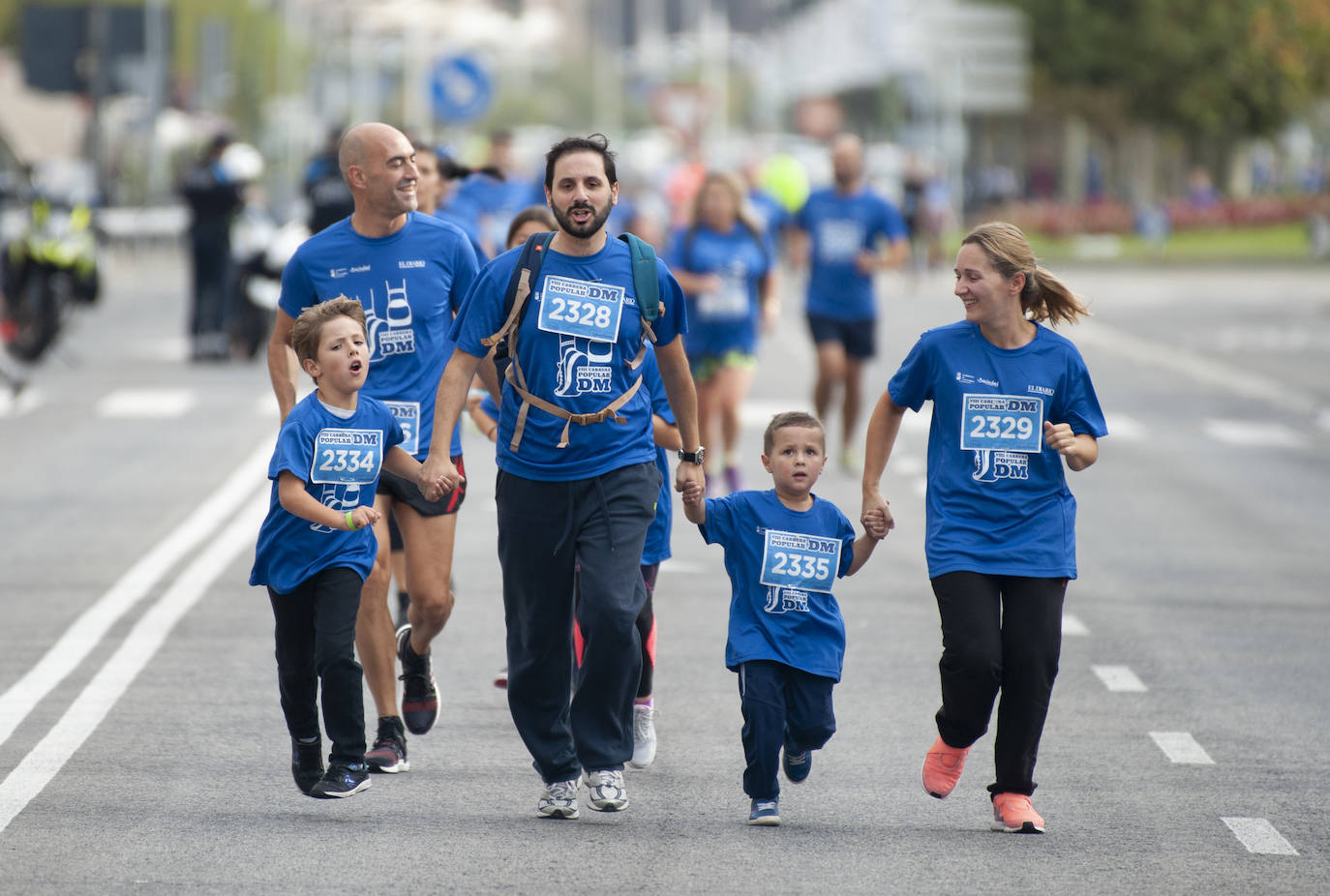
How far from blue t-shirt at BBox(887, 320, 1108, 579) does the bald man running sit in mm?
1564

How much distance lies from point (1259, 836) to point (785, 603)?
146 cm

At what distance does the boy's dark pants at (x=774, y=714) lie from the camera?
265 inches

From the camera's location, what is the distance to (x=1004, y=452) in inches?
267

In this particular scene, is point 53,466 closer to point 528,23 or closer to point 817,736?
point 817,736

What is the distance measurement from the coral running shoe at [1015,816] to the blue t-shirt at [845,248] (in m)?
8.43

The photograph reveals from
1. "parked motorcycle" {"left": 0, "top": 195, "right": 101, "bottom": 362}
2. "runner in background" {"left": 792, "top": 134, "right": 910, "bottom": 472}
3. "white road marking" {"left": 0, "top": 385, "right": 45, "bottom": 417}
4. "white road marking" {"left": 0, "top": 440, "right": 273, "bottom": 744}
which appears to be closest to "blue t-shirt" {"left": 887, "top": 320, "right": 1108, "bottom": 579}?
"white road marking" {"left": 0, "top": 440, "right": 273, "bottom": 744}

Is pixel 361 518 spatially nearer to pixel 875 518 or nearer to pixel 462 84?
pixel 875 518

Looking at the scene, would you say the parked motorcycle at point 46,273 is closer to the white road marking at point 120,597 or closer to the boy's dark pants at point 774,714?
the white road marking at point 120,597

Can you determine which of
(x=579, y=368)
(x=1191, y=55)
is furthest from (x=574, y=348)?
(x=1191, y=55)

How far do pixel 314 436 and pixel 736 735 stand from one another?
6.49 ft

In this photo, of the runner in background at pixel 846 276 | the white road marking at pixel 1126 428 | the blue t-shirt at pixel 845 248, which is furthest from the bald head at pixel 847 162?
the white road marking at pixel 1126 428

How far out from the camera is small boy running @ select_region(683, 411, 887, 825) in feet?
22.1

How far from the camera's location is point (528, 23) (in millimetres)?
135000

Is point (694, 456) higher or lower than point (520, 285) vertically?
lower
